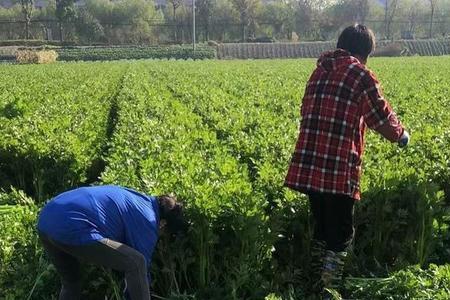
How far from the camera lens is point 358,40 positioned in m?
4.27

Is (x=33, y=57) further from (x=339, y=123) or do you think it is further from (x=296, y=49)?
(x=339, y=123)

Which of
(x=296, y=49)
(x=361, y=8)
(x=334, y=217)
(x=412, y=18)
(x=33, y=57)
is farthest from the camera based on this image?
(x=412, y=18)

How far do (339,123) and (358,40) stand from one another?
0.64 m

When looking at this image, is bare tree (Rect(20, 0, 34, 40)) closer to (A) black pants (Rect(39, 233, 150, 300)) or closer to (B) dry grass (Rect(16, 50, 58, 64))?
(B) dry grass (Rect(16, 50, 58, 64))

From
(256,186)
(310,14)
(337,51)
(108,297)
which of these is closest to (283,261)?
(256,186)

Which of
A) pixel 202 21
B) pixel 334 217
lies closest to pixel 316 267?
pixel 334 217

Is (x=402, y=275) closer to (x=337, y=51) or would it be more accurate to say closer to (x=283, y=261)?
(x=283, y=261)

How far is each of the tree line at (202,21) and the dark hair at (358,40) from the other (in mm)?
87618

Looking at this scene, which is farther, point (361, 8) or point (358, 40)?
point (361, 8)

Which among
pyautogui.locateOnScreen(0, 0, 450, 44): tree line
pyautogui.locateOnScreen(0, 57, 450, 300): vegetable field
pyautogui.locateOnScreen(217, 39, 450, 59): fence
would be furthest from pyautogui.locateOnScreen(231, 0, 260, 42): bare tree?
pyautogui.locateOnScreen(0, 57, 450, 300): vegetable field

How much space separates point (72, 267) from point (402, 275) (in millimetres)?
2441

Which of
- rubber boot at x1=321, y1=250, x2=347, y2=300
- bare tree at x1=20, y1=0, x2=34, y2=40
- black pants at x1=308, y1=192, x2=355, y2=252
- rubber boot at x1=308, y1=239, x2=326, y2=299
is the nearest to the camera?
black pants at x1=308, y1=192, x2=355, y2=252

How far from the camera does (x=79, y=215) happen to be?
3496 millimetres

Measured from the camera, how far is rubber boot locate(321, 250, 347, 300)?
15.0 ft
